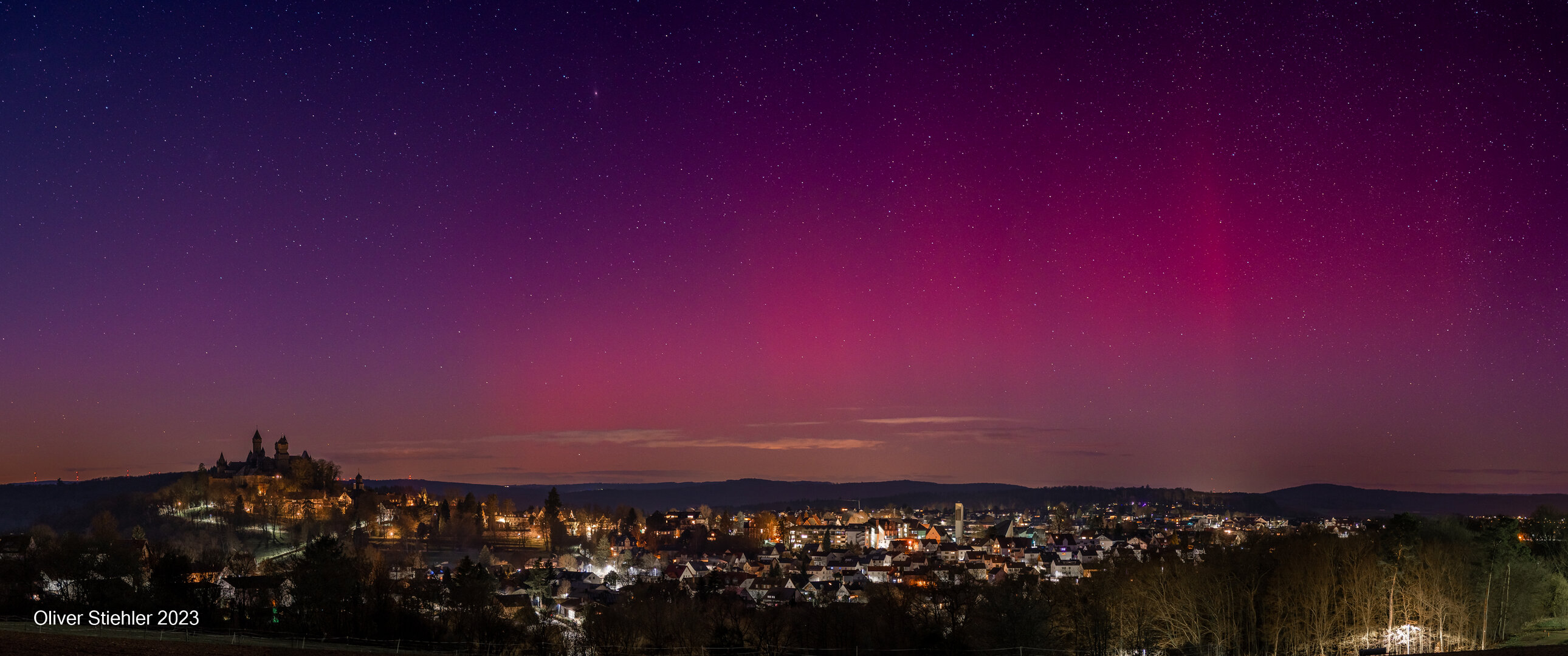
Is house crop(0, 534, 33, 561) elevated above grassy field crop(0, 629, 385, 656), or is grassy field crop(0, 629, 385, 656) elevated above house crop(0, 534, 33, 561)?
grassy field crop(0, 629, 385, 656)

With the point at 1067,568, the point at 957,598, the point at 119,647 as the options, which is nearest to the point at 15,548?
the point at 119,647

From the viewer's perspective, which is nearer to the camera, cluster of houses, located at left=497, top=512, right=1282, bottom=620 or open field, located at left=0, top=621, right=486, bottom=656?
open field, located at left=0, top=621, right=486, bottom=656

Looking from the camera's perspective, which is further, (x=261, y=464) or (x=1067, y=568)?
(x=261, y=464)

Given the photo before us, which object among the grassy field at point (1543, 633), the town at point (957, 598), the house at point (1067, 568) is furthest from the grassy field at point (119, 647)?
the house at point (1067, 568)

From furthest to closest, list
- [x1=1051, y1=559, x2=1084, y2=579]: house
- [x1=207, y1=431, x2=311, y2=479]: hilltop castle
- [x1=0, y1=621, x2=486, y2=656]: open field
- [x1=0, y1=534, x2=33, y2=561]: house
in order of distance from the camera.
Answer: [x1=207, y1=431, x2=311, y2=479]: hilltop castle → [x1=1051, y1=559, x2=1084, y2=579]: house → [x1=0, y1=534, x2=33, y2=561]: house → [x1=0, y1=621, x2=486, y2=656]: open field

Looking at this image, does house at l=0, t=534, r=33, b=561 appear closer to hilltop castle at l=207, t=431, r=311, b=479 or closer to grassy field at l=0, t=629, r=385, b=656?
grassy field at l=0, t=629, r=385, b=656

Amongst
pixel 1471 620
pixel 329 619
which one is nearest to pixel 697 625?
pixel 329 619

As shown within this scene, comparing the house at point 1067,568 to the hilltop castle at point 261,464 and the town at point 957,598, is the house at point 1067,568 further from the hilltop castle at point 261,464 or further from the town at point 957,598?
the hilltop castle at point 261,464

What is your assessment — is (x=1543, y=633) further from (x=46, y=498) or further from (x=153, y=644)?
(x=46, y=498)

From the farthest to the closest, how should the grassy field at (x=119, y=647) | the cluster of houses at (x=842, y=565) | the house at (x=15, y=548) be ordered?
the cluster of houses at (x=842, y=565), the house at (x=15, y=548), the grassy field at (x=119, y=647)

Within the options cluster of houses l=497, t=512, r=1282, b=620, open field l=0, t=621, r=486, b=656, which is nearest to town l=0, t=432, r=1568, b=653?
cluster of houses l=497, t=512, r=1282, b=620
